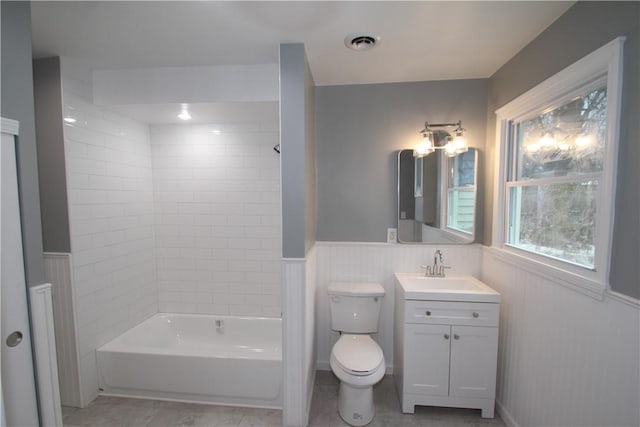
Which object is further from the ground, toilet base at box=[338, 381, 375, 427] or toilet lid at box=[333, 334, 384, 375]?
toilet lid at box=[333, 334, 384, 375]

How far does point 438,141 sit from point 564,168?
898 mm

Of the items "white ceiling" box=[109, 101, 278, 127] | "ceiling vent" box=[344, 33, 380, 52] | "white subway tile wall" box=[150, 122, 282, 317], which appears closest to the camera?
"ceiling vent" box=[344, 33, 380, 52]

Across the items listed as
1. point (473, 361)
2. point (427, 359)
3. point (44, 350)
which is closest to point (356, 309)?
point (427, 359)

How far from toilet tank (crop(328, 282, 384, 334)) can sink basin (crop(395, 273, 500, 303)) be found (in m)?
0.27

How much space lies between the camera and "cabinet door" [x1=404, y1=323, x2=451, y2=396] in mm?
1839

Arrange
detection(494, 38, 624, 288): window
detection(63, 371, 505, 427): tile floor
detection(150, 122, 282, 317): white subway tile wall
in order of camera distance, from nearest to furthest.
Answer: detection(494, 38, 624, 288): window → detection(63, 371, 505, 427): tile floor → detection(150, 122, 282, 317): white subway tile wall

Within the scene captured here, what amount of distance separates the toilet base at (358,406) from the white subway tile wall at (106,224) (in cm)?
195

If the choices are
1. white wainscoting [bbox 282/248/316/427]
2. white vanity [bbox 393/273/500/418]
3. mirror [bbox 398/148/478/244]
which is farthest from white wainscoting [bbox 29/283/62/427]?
mirror [bbox 398/148/478/244]

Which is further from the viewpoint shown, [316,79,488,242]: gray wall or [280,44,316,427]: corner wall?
[316,79,488,242]: gray wall

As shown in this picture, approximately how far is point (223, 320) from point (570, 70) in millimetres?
3160

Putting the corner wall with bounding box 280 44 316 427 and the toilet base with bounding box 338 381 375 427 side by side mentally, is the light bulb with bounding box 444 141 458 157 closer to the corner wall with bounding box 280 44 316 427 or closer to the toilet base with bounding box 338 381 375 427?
the corner wall with bounding box 280 44 316 427

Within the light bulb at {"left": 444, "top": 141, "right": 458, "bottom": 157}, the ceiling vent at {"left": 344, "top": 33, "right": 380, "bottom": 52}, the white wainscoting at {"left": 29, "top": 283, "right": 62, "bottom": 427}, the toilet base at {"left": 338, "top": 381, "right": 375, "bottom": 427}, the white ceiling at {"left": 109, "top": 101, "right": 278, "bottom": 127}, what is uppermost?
the ceiling vent at {"left": 344, "top": 33, "right": 380, "bottom": 52}

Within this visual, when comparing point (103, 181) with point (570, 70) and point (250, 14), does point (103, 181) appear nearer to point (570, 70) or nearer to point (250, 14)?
point (250, 14)

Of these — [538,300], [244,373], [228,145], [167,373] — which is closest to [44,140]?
[228,145]
